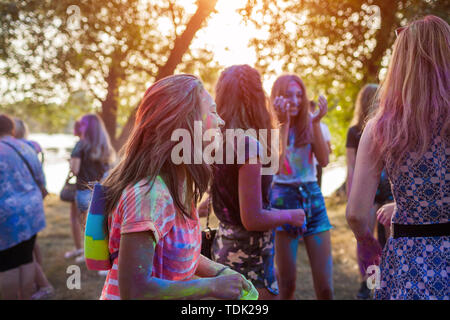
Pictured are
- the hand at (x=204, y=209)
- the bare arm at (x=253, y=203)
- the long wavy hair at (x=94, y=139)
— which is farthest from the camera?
the long wavy hair at (x=94, y=139)

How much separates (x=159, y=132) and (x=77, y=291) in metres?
4.54

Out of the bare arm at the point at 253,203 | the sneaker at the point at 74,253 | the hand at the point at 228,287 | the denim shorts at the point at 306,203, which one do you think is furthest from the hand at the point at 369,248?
the sneaker at the point at 74,253

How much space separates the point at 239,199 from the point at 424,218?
97 centimetres

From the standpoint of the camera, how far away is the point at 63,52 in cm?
987

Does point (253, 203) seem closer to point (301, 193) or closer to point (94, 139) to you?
point (301, 193)

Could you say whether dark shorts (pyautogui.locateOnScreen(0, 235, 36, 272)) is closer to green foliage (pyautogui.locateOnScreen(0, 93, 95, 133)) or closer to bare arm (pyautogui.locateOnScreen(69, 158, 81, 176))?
bare arm (pyautogui.locateOnScreen(69, 158, 81, 176))

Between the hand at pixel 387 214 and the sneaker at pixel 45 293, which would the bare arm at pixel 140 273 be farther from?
the sneaker at pixel 45 293

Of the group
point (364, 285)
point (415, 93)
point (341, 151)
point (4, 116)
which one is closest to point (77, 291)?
point (4, 116)

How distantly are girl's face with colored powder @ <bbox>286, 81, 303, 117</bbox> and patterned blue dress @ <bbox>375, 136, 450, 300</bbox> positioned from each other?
6.15ft

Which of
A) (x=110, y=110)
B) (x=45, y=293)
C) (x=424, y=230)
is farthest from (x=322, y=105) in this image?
(x=110, y=110)

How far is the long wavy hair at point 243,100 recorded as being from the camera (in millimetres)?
2500

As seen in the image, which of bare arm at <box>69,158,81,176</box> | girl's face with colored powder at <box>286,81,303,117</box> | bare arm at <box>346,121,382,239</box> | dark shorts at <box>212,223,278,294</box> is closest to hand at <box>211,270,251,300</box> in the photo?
bare arm at <box>346,121,382,239</box>

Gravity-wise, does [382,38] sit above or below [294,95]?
above

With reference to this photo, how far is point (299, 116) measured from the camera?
12.1 feet
